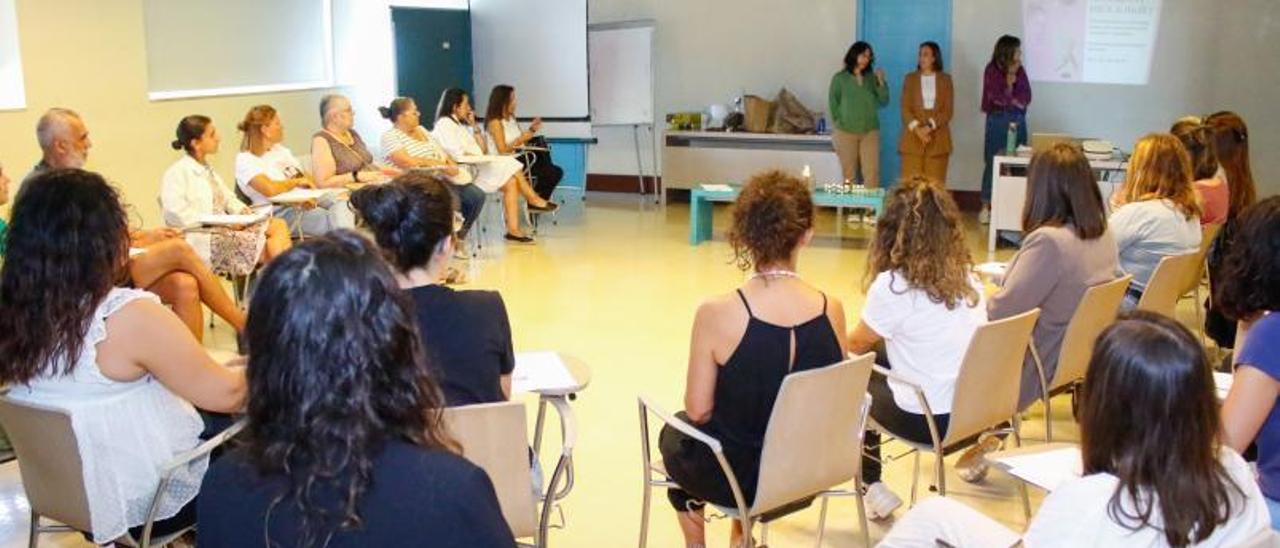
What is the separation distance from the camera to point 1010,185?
317 inches

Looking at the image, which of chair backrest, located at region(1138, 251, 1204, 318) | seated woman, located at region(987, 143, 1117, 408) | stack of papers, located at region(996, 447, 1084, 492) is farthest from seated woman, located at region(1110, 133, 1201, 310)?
stack of papers, located at region(996, 447, 1084, 492)

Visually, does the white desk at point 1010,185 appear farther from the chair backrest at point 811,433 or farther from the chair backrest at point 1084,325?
the chair backrest at point 811,433

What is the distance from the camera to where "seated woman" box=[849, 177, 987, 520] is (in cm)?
324

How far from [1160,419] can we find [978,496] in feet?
7.13

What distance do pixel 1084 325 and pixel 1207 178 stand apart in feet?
6.02

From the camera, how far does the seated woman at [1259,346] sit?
2250 millimetres

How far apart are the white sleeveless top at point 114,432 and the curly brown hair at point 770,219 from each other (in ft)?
4.69

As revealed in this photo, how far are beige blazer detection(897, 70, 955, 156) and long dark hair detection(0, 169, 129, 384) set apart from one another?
7.66m

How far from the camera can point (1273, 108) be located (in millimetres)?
9117

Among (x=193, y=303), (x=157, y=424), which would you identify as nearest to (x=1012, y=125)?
(x=193, y=303)

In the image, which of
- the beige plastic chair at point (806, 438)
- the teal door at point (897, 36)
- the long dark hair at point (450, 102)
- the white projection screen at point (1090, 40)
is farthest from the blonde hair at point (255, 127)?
the white projection screen at point (1090, 40)

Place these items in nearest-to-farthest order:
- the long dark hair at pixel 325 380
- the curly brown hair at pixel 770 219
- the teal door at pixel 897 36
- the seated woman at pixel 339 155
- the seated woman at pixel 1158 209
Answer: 1. the long dark hair at pixel 325 380
2. the curly brown hair at pixel 770 219
3. the seated woman at pixel 1158 209
4. the seated woman at pixel 339 155
5. the teal door at pixel 897 36

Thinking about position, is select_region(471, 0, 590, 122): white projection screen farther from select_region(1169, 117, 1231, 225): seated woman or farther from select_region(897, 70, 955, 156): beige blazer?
select_region(1169, 117, 1231, 225): seated woman

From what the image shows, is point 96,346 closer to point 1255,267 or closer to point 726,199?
point 1255,267
